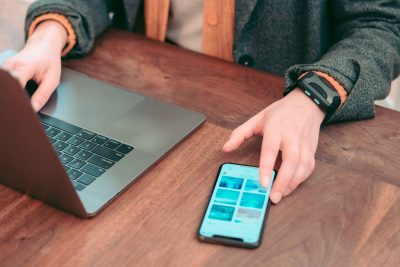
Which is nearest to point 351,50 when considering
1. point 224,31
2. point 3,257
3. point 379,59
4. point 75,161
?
point 379,59

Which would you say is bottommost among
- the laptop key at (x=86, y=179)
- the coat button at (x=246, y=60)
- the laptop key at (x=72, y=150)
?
the coat button at (x=246, y=60)

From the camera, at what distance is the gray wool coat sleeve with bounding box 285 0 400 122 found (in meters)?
0.82

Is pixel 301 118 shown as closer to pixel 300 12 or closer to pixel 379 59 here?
pixel 379 59

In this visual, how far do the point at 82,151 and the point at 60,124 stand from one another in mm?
82

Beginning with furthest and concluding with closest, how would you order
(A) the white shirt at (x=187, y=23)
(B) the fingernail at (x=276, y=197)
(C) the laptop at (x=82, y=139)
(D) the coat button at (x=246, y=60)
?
(A) the white shirt at (x=187, y=23) → (D) the coat button at (x=246, y=60) → (B) the fingernail at (x=276, y=197) → (C) the laptop at (x=82, y=139)

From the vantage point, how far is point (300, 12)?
41.4 inches

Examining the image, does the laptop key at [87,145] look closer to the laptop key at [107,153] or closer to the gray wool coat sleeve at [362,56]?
the laptop key at [107,153]

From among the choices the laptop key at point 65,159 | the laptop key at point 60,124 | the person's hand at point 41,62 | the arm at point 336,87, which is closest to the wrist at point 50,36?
the person's hand at point 41,62

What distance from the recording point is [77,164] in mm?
725

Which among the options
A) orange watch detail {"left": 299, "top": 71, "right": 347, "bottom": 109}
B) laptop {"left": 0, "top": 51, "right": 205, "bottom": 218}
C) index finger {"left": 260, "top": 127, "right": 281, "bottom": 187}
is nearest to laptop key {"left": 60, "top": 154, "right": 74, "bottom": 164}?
laptop {"left": 0, "top": 51, "right": 205, "bottom": 218}

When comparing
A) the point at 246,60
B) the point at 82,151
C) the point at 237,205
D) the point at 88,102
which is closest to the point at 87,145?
the point at 82,151

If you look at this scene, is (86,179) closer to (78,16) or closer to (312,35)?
(78,16)

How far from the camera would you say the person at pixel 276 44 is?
756 millimetres

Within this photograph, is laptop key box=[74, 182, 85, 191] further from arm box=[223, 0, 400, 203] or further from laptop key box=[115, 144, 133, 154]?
arm box=[223, 0, 400, 203]
